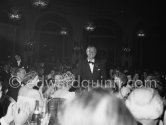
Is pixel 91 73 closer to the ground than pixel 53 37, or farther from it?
closer to the ground

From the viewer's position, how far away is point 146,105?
75.4 inches

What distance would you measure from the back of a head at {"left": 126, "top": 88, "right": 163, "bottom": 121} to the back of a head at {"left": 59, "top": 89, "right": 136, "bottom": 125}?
0.94 meters

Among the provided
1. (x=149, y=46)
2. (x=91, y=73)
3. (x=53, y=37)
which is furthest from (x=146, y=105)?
(x=149, y=46)

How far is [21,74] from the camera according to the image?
4641 mm

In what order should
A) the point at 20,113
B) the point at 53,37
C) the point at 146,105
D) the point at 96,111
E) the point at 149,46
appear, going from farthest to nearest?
1. the point at 149,46
2. the point at 53,37
3. the point at 20,113
4. the point at 146,105
5. the point at 96,111

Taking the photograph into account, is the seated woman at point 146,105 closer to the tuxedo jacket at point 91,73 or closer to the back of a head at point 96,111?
the back of a head at point 96,111

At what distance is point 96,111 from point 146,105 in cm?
110

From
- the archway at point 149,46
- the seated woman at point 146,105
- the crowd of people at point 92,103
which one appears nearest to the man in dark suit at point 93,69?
the crowd of people at point 92,103

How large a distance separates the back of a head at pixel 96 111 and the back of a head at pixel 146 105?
945 millimetres

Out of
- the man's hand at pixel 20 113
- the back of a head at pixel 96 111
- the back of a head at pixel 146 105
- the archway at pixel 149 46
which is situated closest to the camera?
the back of a head at pixel 96 111

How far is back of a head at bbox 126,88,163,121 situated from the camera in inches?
75.3

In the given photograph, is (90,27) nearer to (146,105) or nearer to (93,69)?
(93,69)

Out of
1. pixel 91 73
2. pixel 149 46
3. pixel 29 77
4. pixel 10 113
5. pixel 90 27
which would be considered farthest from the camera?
pixel 149 46

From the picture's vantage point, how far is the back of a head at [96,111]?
92 centimetres
